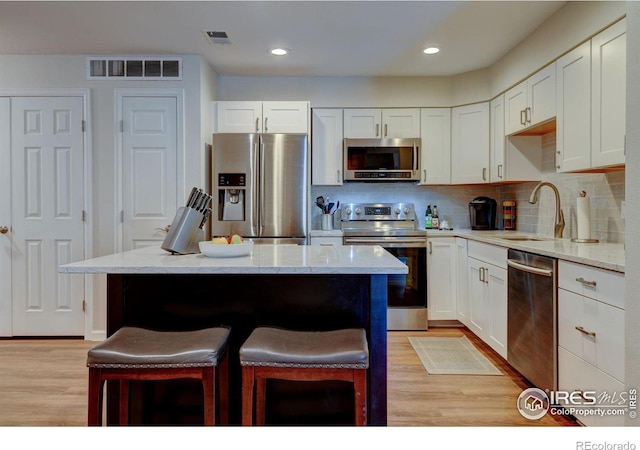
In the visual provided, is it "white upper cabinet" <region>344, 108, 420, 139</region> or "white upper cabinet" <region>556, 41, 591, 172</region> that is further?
"white upper cabinet" <region>344, 108, 420, 139</region>

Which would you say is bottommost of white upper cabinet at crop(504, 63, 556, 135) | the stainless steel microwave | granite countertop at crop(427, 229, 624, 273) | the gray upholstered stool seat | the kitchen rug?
the kitchen rug

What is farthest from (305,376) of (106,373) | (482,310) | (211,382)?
(482,310)

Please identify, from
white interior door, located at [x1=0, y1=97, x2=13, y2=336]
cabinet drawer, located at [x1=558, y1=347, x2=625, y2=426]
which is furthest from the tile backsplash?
white interior door, located at [x1=0, y1=97, x2=13, y2=336]

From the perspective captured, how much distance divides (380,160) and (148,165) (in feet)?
7.18

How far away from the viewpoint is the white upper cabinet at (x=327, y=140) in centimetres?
416

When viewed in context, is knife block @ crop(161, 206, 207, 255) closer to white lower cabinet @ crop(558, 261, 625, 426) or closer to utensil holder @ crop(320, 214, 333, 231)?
white lower cabinet @ crop(558, 261, 625, 426)

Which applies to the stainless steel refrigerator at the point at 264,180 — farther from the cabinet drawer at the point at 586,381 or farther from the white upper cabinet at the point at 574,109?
the cabinet drawer at the point at 586,381

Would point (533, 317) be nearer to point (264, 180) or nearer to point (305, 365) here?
point (305, 365)

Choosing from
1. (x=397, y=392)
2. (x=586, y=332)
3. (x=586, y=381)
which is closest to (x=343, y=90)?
(x=397, y=392)

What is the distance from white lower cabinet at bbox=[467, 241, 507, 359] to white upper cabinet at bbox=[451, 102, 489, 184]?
808mm

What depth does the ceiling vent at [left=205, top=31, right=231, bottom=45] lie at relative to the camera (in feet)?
10.3
